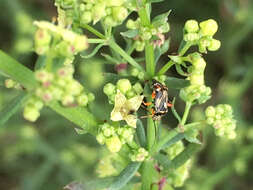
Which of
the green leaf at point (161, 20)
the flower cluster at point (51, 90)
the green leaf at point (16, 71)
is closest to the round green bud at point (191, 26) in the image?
the green leaf at point (161, 20)

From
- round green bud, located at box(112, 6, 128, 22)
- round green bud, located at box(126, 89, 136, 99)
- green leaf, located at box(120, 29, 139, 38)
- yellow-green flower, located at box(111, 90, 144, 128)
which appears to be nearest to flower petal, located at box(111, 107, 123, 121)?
yellow-green flower, located at box(111, 90, 144, 128)

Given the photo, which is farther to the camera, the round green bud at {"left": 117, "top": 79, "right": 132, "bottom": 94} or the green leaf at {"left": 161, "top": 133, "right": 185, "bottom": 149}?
the green leaf at {"left": 161, "top": 133, "right": 185, "bottom": 149}

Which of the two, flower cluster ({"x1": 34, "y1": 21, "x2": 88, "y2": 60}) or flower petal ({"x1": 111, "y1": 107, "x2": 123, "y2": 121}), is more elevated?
flower cluster ({"x1": 34, "y1": 21, "x2": 88, "y2": 60})

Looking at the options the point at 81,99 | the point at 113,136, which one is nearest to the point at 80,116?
the point at 81,99

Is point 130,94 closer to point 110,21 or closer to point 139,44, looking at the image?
point 110,21

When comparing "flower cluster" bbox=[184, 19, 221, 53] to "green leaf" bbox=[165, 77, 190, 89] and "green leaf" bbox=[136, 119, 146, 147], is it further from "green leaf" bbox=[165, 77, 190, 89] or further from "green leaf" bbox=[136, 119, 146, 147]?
"green leaf" bbox=[136, 119, 146, 147]

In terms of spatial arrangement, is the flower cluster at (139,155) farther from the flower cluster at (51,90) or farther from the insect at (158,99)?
the flower cluster at (51,90)
